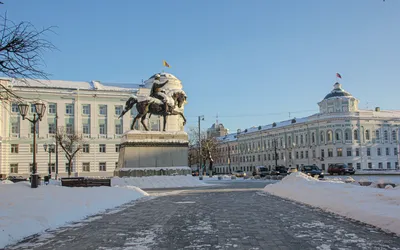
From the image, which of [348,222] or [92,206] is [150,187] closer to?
[92,206]

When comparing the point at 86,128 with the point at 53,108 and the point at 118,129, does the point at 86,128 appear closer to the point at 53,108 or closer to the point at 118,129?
the point at 118,129

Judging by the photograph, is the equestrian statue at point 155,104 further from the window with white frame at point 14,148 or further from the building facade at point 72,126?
the window with white frame at point 14,148

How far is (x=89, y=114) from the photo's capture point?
7194 cm

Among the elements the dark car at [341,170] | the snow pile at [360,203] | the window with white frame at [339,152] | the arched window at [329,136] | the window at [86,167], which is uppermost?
the arched window at [329,136]

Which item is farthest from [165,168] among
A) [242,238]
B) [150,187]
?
[242,238]

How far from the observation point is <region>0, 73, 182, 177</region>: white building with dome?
213ft

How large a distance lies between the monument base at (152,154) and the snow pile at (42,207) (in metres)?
15.0

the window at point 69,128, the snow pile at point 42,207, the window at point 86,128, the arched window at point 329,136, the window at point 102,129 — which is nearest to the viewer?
the snow pile at point 42,207

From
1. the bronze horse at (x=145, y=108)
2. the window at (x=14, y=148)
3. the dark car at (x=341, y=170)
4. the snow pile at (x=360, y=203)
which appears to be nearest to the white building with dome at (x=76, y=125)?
the window at (x=14, y=148)

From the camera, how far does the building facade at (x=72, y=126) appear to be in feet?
213

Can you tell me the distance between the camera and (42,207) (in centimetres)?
1309

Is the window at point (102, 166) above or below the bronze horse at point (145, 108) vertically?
below

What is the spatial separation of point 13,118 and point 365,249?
6699cm

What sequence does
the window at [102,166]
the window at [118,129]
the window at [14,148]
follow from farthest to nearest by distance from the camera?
the window at [118,129] < the window at [102,166] < the window at [14,148]
